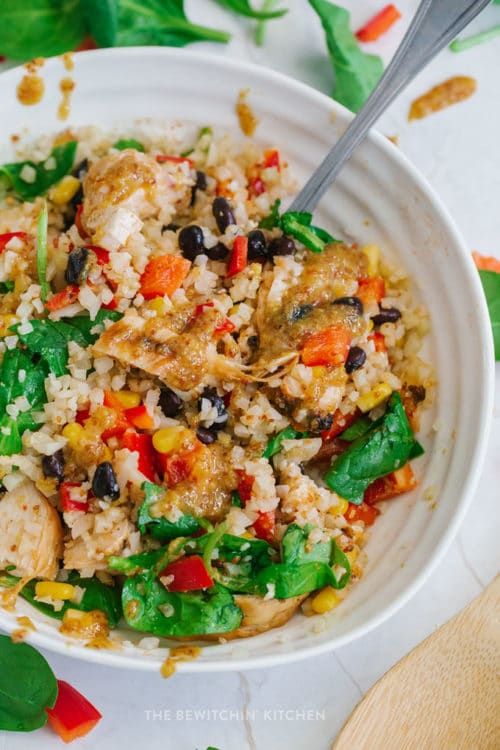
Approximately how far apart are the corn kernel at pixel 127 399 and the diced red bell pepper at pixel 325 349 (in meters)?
0.72

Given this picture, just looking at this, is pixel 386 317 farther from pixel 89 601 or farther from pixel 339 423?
pixel 89 601

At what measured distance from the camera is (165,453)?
130 inches

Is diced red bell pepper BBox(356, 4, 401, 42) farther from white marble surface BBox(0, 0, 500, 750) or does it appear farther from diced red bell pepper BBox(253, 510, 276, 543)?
diced red bell pepper BBox(253, 510, 276, 543)

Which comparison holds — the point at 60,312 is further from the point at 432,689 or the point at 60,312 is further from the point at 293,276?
the point at 432,689

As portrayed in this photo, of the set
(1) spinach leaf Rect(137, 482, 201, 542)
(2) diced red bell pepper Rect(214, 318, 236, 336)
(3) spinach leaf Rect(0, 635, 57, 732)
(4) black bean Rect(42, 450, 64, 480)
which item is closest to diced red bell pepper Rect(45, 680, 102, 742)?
(3) spinach leaf Rect(0, 635, 57, 732)

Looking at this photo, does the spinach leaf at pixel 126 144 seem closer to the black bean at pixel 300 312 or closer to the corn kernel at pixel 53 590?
the black bean at pixel 300 312

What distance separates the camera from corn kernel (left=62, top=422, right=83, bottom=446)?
3.31 m

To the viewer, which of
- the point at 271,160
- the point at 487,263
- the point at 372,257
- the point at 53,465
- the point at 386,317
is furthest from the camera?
the point at 487,263

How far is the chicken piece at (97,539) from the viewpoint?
3.18 meters

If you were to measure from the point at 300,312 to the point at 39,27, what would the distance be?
84.8 inches

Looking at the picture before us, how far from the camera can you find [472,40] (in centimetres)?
464

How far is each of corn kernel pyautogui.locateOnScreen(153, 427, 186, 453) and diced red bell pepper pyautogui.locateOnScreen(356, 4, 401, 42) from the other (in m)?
2.72

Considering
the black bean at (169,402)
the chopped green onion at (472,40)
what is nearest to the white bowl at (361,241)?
the black bean at (169,402)

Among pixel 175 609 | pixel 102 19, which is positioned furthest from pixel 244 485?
pixel 102 19
